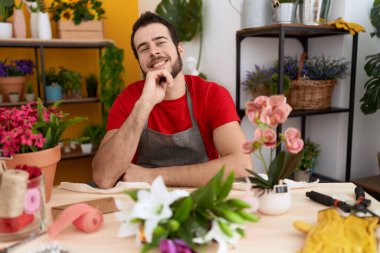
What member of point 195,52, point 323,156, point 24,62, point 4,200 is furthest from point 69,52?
point 4,200

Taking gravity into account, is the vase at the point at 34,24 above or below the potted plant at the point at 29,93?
above

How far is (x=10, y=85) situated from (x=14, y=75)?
9 centimetres

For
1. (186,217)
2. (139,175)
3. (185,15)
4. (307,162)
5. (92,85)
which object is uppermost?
(185,15)

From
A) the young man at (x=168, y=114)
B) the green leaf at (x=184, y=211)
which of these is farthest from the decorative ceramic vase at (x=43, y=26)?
the green leaf at (x=184, y=211)

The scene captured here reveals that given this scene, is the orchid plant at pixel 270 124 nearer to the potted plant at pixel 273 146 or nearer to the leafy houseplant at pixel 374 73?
the potted plant at pixel 273 146

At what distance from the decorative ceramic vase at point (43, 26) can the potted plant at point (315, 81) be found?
1870 mm

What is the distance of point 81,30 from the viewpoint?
2.97m

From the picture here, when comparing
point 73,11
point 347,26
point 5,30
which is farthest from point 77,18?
point 347,26

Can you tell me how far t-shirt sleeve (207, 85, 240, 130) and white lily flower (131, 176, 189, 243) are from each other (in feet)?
2.96

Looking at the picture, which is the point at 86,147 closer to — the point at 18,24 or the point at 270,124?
Answer: the point at 18,24

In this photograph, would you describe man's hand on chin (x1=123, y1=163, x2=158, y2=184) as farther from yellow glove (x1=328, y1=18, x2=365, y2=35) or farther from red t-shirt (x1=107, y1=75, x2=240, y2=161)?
yellow glove (x1=328, y1=18, x2=365, y2=35)

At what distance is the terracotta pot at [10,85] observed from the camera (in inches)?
109

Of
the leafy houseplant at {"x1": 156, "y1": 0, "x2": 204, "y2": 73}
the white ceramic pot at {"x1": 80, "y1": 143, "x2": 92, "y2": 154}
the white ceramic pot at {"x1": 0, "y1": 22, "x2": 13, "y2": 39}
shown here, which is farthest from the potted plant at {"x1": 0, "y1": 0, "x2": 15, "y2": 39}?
the leafy houseplant at {"x1": 156, "y1": 0, "x2": 204, "y2": 73}

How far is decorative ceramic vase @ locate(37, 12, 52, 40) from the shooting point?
9.24 ft
